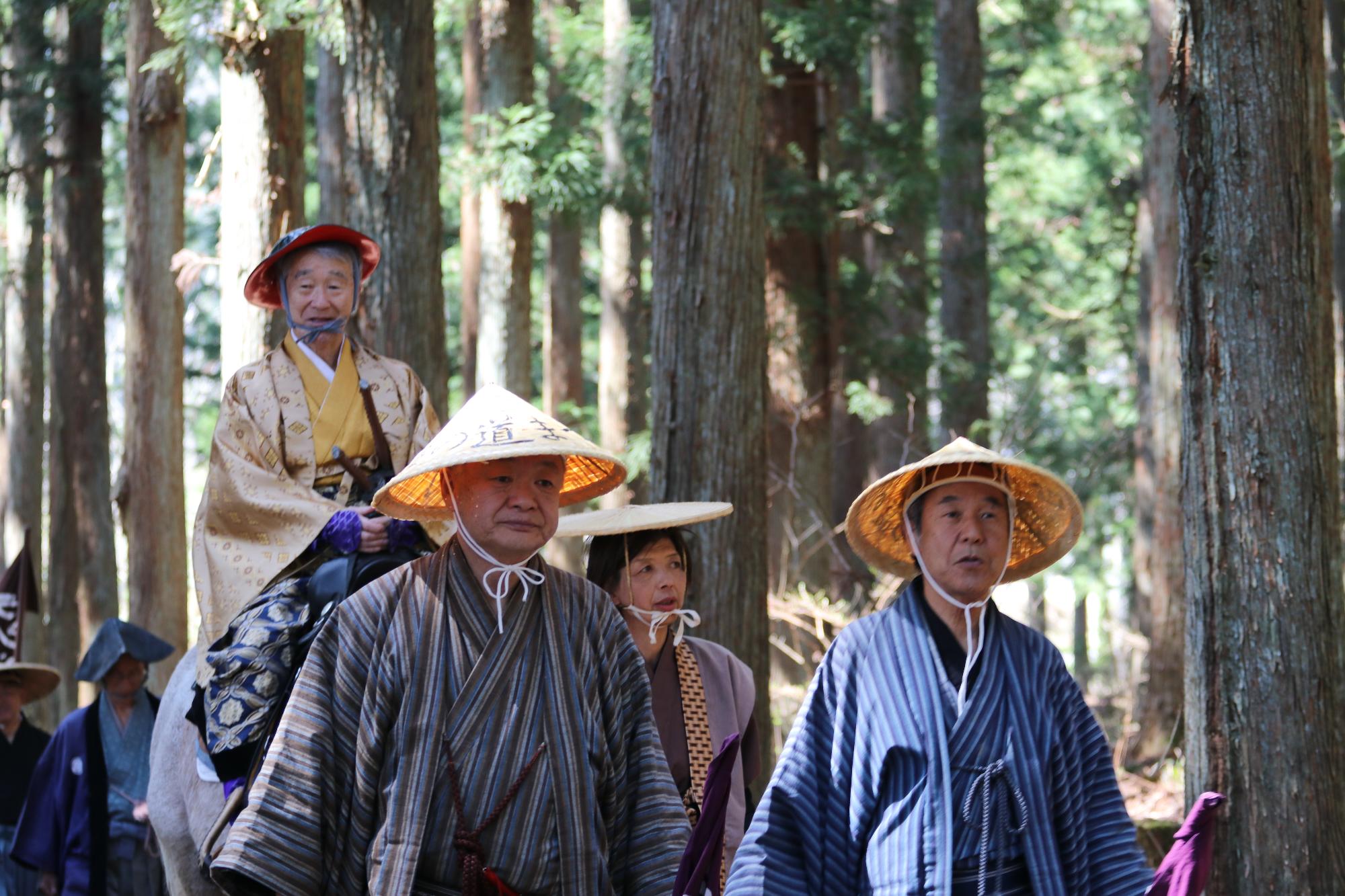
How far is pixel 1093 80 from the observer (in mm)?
30516

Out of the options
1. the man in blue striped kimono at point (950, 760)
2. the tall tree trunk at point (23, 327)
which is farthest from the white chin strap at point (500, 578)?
the tall tree trunk at point (23, 327)

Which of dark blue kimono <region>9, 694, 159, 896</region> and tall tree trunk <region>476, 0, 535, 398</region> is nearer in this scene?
dark blue kimono <region>9, 694, 159, 896</region>

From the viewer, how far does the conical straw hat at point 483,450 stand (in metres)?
4.17

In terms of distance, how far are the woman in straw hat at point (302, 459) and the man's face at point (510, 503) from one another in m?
1.02

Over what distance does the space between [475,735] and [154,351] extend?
947cm

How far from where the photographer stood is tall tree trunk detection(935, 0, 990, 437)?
1875cm

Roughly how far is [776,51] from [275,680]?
10.7 meters

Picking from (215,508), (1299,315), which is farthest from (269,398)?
(1299,315)

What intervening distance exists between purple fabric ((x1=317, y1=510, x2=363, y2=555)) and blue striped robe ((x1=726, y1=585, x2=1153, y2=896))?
6.30ft

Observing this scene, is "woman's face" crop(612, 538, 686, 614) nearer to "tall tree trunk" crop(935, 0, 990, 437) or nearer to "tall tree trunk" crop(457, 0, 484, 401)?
"tall tree trunk" crop(457, 0, 484, 401)

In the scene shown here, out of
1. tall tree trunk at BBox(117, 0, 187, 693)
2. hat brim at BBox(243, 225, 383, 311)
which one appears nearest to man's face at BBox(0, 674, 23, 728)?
tall tree trunk at BBox(117, 0, 187, 693)

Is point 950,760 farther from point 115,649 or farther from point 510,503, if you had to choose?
point 115,649

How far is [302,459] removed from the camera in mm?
5680

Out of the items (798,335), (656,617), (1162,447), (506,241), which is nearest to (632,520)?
(656,617)
